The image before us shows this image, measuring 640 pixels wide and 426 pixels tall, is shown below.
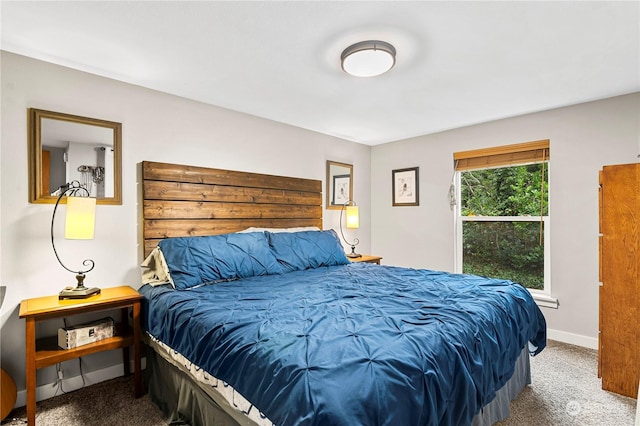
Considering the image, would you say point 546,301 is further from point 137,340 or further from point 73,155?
point 73,155

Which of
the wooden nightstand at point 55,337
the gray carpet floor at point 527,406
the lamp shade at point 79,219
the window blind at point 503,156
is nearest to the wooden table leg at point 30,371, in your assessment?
the wooden nightstand at point 55,337

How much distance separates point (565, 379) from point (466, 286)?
1152 millimetres

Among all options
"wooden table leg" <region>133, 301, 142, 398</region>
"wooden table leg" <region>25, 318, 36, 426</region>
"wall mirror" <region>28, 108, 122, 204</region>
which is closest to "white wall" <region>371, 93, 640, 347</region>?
"wooden table leg" <region>133, 301, 142, 398</region>

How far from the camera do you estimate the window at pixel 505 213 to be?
11.5 ft

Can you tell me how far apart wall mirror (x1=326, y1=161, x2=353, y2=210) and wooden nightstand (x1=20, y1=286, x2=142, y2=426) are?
263 centimetres

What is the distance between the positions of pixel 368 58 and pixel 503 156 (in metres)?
2.35

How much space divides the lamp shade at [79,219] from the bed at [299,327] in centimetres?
49

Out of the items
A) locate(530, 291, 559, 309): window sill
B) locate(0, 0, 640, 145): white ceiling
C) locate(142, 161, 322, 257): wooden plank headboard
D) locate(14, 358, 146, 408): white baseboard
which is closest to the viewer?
locate(0, 0, 640, 145): white ceiling

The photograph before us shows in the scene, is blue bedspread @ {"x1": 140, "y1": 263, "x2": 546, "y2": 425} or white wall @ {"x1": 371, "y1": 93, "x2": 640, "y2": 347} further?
white wall @ {"x1": 371, "y1": 93, "x2": 640, "y2": 347}

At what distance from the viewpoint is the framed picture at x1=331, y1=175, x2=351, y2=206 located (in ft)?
14.7

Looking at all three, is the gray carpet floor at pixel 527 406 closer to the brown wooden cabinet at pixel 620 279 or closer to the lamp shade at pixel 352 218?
the brown wooden cabinet at pixel 620 279

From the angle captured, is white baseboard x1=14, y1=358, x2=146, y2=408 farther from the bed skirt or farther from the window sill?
the window sill

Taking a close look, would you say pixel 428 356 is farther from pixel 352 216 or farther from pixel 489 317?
pixel 352 216

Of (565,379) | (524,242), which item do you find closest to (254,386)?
(565,379)
